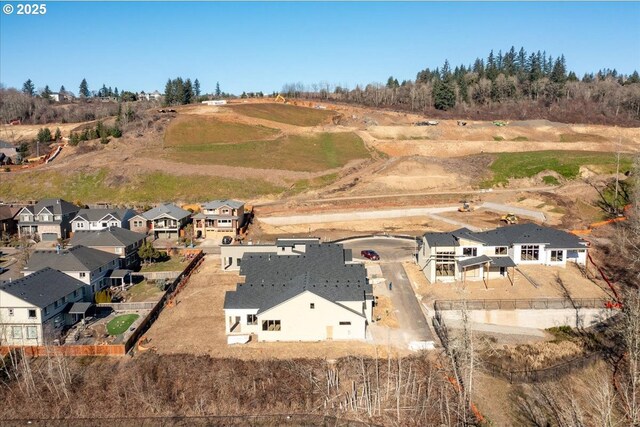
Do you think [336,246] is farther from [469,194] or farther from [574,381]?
[469,194]

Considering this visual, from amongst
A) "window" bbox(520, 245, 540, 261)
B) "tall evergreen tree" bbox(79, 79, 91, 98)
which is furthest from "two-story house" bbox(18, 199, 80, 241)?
"tall evergreen tree" bbox(79, 79, 91, 98)

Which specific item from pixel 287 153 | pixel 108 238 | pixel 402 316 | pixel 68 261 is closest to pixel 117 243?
pixel 108 238

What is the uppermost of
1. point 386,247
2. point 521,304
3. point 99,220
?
point 99,220

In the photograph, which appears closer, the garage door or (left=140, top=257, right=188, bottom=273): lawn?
(left=140, top=257, right=188, bottom=273): lawn

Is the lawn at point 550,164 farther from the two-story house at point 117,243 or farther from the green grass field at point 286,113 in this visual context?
the two-story house at point 117,243

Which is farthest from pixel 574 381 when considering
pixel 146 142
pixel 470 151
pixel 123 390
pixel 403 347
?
pixel 146 142

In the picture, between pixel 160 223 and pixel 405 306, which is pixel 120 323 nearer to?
pixel 405 306

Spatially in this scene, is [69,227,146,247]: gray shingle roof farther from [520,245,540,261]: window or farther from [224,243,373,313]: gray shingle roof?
[520,245,540,261]: window
